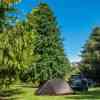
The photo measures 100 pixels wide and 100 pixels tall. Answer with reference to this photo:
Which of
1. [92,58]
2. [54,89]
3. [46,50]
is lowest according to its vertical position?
[54,89]

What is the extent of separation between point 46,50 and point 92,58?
37.5ft

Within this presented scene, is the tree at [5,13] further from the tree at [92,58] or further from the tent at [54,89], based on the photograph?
the tree at [92,58]

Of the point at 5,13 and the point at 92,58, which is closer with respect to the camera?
the point at 5,13

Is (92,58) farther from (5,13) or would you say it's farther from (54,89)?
(5,13)

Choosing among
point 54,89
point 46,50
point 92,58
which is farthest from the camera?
point 92,58

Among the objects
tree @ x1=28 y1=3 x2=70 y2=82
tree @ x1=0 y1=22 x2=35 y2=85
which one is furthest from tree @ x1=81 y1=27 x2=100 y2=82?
tree @ x1=0 y1=22 x2=35 y2=85

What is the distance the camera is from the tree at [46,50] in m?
47.2

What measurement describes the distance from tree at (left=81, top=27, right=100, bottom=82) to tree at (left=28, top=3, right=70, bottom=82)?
661 cm

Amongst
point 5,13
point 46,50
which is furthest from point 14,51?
point 46,50

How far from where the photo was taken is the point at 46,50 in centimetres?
4794

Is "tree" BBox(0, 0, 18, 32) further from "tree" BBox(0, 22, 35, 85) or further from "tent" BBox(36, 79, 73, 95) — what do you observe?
"tent" BBox(36, 79, 73, 95)

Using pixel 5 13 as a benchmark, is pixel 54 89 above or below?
below

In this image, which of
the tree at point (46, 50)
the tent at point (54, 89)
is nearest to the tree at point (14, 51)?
the tent at point (54, 89)

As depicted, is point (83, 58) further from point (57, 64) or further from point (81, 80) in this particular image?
point (81, 80)
